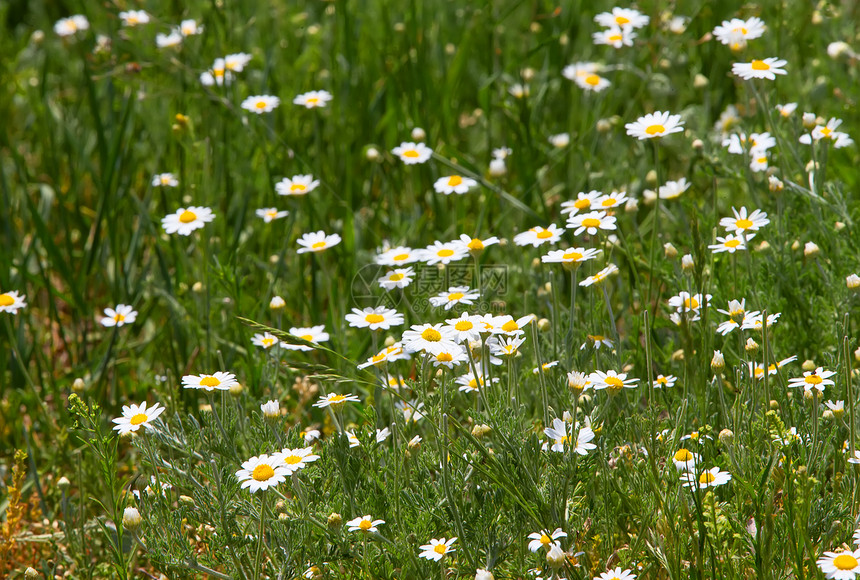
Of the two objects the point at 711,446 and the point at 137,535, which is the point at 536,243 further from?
the point at 137,535

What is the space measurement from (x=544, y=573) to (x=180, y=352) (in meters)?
1.55

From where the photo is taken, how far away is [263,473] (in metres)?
1.79

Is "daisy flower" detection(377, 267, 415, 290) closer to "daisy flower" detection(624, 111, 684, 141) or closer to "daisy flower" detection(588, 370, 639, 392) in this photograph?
"daisy flower" detection(588, 370, 639, 392)

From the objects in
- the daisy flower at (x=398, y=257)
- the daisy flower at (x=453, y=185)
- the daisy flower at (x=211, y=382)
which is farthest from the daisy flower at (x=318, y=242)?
the daisy flower at (x=211, y=382)

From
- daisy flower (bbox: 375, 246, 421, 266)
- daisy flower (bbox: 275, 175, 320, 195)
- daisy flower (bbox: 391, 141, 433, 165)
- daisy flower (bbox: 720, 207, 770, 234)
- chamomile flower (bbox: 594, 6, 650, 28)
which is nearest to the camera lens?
daisy flower (bbox: 720, 207, 770, 234)

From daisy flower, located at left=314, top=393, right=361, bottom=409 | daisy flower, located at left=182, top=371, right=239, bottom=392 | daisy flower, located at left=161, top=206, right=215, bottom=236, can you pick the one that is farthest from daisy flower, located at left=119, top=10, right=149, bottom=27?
daisy flower, located at left=314, top=393, right=361, bottom=409

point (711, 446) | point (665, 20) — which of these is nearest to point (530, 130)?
point (665, 20)

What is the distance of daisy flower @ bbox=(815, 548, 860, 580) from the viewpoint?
1.55m

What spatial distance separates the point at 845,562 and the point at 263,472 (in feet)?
3.49

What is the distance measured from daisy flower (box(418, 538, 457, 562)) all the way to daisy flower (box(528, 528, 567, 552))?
15cm

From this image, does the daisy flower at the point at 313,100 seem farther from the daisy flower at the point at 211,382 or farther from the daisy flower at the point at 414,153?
the daisy flower at the point at 211,382

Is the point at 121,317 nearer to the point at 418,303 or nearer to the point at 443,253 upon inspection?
the point at 418,303

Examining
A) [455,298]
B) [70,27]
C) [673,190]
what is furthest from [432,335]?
[70,27]

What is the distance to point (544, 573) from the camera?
1.82 meters
